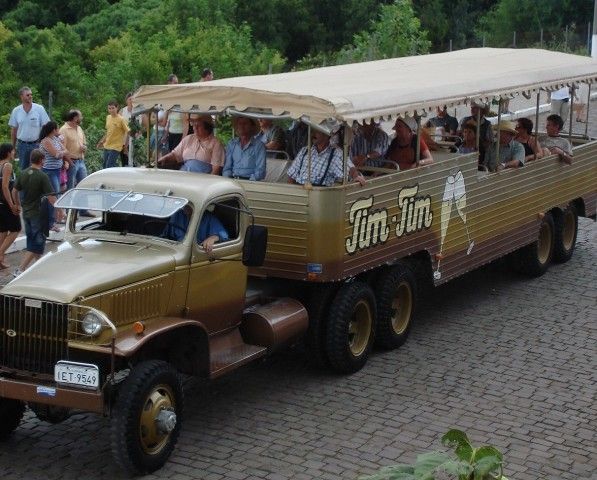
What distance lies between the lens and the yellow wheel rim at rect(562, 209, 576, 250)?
16.1 m

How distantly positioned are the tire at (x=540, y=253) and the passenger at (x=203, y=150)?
16.5 ft

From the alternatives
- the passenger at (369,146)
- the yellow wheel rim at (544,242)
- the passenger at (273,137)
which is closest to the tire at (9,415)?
the passenger at (273,137)

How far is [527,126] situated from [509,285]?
1.95m

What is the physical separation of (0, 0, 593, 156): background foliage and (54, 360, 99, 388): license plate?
553 inches

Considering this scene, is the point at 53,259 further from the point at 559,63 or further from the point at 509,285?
the point at 559,63

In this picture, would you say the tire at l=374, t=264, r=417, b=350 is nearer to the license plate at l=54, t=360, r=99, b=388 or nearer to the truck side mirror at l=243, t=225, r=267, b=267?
the truck side mirror at l=243, t=225, r=267, b=267

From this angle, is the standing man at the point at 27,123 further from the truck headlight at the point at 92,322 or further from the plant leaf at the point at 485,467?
the plant leaf at the point at 485,467

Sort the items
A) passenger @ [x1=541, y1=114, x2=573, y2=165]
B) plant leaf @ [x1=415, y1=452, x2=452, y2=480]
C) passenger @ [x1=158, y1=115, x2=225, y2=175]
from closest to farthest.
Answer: plant leaf @ [x1=415, y1=452, x2=452, y2=480]
passenger @ [x1=158, y1=115, x2=225, y2=175]
passenger @ [x1=541, y1=114, x2=573, y2=165]

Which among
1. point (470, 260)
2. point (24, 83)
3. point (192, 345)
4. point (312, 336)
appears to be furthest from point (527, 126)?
point (24, 83)

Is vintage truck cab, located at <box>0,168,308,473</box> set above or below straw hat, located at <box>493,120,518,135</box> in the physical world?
below

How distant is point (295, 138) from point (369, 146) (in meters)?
0.80

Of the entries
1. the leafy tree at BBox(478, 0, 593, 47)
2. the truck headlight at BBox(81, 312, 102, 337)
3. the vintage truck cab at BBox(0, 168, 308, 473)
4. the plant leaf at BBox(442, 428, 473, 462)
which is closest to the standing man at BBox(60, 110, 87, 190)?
the vintage truck cab at BBox(0, 168, 308, 473)

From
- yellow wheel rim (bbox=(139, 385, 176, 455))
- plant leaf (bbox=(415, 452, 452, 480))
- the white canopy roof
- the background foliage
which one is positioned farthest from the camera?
the background foliage

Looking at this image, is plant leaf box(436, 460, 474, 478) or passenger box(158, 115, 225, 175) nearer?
plant leaf box(436, 460, 474, 478)
